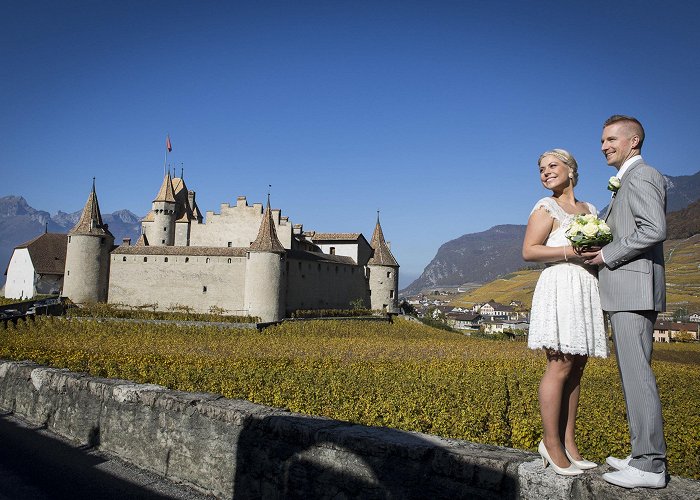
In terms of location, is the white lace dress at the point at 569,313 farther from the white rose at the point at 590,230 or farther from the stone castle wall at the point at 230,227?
the stone castle wall at the point at 230,227

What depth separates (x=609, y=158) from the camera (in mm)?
3943

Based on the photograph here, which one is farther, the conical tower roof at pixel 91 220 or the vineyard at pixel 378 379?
the conical tower roof at pixel 91 220

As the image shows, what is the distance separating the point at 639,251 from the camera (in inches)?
138

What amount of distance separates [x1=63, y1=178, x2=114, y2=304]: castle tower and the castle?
76mm

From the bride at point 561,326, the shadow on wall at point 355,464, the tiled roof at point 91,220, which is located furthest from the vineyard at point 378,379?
the tiled roof at point 91,220

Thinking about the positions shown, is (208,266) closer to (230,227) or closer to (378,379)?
(230,227)

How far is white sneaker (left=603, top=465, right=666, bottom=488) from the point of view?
Result: 3.25 metres

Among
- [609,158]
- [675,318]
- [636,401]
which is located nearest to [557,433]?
[636,401]

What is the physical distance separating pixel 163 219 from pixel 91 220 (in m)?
7.34

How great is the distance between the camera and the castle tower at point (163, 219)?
170ft

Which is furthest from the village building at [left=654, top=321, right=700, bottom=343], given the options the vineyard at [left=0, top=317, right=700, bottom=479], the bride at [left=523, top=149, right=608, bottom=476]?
the bride at [left=523, top=149, right=608, bottom=476]

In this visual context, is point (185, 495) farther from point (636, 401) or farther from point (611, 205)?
point (611, 205)

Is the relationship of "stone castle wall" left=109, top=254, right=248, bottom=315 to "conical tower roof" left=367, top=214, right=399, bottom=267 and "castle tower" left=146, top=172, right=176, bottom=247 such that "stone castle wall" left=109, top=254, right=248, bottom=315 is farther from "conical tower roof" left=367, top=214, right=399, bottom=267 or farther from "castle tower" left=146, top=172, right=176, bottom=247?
"conical tower roof" left=367, top=214, right=399, bottom=267

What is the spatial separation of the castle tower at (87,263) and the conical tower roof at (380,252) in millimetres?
26036
